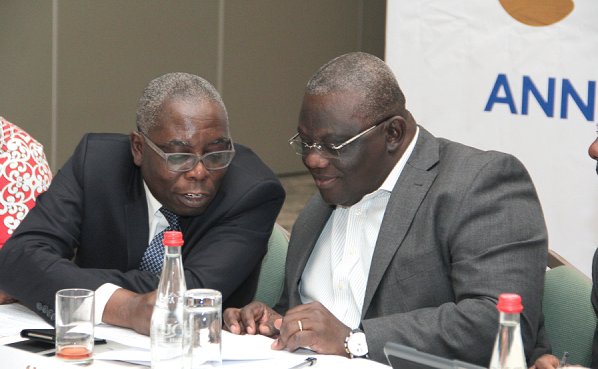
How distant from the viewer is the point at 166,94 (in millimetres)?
2414

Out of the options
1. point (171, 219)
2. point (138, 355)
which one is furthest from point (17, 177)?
point (138, 355)

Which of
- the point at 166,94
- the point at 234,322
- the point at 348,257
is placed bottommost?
the point at 234,322

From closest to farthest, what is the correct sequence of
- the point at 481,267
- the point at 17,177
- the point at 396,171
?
the point at 481,267, the point at 396,171, the point at 17,177

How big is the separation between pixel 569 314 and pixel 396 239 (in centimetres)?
56

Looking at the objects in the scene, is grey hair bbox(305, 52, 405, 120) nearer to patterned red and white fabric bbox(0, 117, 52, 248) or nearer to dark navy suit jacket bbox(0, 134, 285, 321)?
dark navy suit jacket bbox(0, 134, 285, 321)

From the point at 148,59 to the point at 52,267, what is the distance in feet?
17.7

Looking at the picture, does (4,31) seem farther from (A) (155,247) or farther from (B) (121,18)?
(A) (155,247)

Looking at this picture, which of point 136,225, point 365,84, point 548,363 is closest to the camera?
point 548,363

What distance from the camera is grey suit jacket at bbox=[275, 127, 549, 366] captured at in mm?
1867

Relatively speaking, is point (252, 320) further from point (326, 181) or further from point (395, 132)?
point (395, 132)

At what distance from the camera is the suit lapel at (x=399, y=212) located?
2094 millimetres

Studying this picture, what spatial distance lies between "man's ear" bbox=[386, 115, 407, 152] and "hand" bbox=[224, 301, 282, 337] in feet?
2.15

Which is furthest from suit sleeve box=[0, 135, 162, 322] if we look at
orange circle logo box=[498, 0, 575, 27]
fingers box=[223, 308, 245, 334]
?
orange circle logo box=[498, 0, 575, 27]

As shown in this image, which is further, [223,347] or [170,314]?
[223,347]
